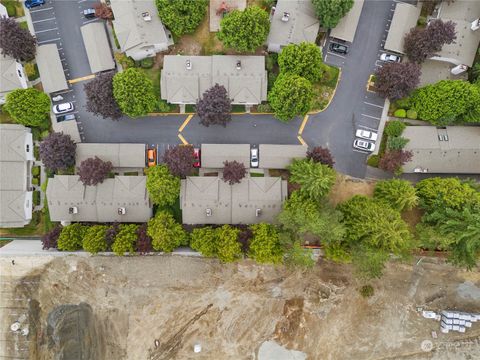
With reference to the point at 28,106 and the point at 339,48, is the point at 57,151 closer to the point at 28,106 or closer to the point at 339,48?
the point at 28,106

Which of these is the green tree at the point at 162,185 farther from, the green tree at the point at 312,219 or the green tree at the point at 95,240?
the green tree at the point at 312,219

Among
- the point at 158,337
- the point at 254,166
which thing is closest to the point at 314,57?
the point at 254,166

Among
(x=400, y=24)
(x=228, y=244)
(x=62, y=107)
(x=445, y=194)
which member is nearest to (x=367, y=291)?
(x=445, y=194)

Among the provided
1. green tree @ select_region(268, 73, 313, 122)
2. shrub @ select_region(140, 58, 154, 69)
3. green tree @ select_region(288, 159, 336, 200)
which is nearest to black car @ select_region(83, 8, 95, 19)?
shrub @ select_region(140, 58, 154, 69)

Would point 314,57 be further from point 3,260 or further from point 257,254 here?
point 3,260

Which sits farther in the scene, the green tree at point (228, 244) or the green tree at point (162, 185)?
the green tree at point (162, 185)

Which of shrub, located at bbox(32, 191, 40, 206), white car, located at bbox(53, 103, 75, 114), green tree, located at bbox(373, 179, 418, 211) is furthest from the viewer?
shrub, located at bbox(32, 191, 40, 206)

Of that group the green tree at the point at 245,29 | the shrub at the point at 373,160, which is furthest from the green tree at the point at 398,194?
the green tree at the point at 245,29

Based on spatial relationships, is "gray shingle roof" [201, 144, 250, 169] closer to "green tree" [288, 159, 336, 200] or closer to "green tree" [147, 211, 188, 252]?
"green tree" [288, 159, 336, 200]
